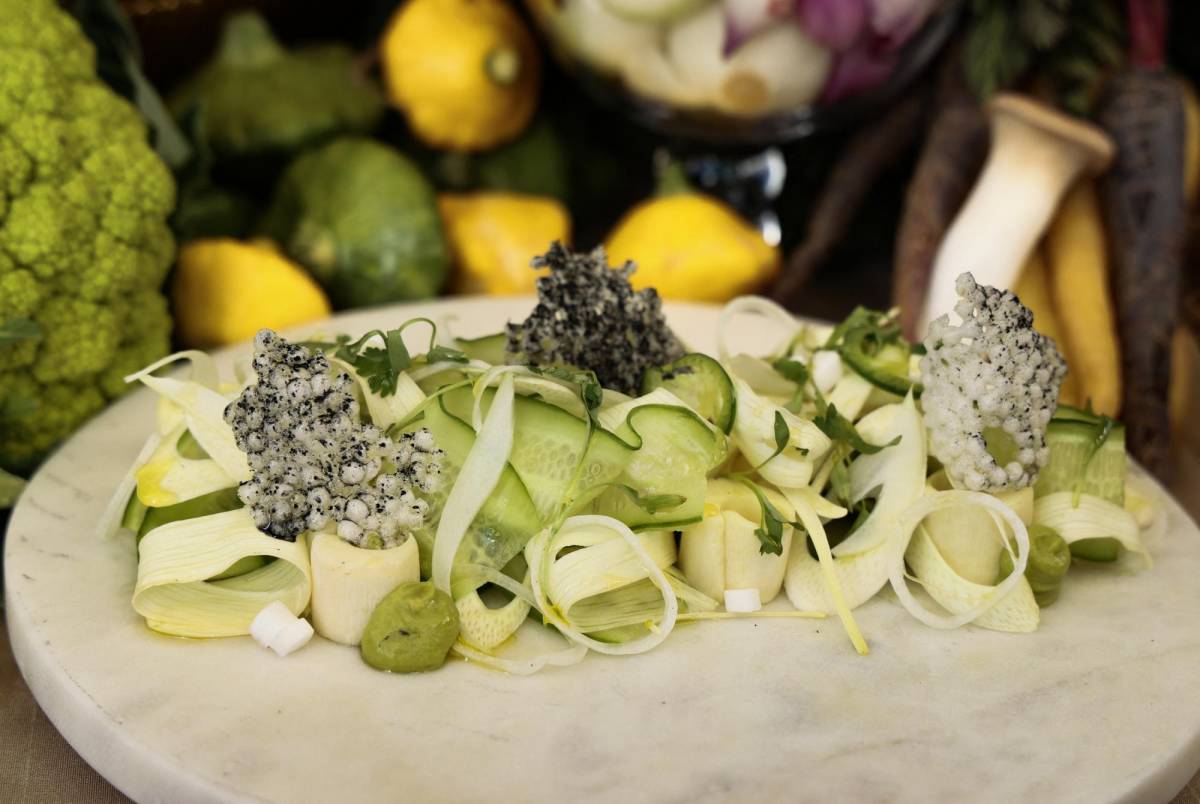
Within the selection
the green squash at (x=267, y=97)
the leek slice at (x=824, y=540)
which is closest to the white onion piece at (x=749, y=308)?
the leek slice at (x=824, y=540)

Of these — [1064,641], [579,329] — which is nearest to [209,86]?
[579,329]

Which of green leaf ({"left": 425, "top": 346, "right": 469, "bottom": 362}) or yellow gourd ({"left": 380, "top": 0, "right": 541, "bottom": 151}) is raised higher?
yellow gourd ({"left": 380, "top": 0, "right": 541, "bottom": 151})

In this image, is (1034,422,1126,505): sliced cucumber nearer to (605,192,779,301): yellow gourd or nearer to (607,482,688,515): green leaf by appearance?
(607,482,688,515): green leaf

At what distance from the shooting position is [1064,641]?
3.32 ft

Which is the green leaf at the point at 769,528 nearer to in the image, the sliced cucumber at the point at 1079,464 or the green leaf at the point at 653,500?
the green leaf at the point at 653,500

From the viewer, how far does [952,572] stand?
41.0 inches

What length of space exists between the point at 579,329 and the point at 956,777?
0.49 m

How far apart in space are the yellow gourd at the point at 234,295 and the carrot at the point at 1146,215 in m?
1.03

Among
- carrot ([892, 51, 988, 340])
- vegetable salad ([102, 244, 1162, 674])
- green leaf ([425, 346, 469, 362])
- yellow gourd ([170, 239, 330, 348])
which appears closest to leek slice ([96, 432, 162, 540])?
vegetable salad ([102, 244, 1162, 674])

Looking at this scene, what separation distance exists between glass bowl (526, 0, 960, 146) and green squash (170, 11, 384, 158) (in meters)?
0.32

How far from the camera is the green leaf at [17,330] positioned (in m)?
1.18

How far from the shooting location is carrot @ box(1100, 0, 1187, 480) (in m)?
1.52

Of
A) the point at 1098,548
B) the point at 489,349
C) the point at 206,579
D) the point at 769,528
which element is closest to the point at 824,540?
the point at 769,528

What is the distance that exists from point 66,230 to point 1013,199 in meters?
1.13
